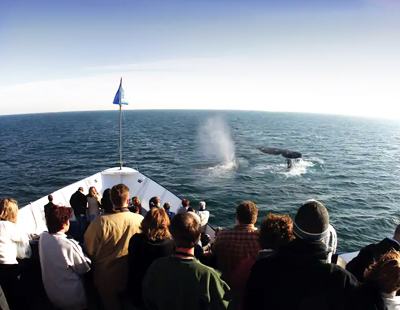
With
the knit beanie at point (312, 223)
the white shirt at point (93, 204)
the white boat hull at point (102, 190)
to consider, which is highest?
the knit beanie at point (312, 223)

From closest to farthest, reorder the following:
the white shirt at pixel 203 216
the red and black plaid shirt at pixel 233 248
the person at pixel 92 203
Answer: the red and black plaid shirt at pixel 233 248 → the person at pixel 92 203 → the white shirt at pixel 203 216

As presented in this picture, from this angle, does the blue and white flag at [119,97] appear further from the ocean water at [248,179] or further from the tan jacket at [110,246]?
the tan jacket at [110,246]

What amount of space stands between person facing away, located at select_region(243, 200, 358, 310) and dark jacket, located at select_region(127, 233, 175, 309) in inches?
51.2

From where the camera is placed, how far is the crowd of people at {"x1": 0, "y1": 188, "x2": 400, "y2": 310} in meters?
2.69

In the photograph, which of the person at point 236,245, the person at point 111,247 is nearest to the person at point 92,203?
the person at point 111,247

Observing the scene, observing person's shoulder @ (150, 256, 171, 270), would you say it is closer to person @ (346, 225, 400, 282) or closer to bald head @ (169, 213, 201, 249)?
bald head @ (169, 213, 201, 249)

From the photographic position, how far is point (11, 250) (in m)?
4.26

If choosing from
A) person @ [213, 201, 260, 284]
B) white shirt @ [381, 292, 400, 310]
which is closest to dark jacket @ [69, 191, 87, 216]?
person @ [213, 201, 260, 284]

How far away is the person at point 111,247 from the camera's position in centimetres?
420

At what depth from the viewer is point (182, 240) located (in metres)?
3.06

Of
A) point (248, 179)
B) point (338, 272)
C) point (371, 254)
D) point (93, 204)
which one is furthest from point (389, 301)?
point (248, 179)

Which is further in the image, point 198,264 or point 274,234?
point 274,234

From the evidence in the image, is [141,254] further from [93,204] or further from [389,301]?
[93,204]

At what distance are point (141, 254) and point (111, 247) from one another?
647 mm
